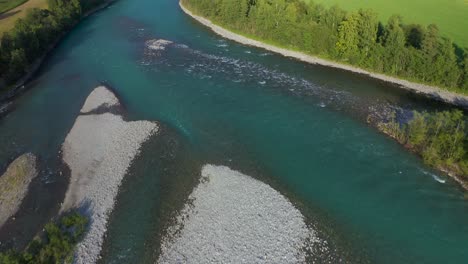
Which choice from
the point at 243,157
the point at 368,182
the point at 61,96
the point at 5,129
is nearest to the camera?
the point at 368,182

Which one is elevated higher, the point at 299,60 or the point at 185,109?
the point at 299,60

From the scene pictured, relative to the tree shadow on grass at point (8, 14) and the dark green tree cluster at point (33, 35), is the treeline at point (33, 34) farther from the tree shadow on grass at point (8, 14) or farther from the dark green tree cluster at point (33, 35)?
the tree shadow on grass at point (8, 14)

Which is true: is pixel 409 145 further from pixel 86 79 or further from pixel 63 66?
pixel 63 66

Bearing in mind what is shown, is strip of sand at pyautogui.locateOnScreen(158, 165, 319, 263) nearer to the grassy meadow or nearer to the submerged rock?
the submerged rock

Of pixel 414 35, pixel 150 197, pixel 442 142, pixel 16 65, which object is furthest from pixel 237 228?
pixel 16 65

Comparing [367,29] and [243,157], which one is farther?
[367,29]

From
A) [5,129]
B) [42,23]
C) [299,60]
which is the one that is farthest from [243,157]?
[42,23]
